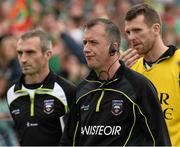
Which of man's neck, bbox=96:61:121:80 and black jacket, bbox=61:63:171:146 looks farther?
man's neck, bbox=96:61:121:80

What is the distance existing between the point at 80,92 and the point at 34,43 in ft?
5.09

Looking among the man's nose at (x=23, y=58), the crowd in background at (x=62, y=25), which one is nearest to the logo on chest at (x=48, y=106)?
the man's nose at (x=23, y=58)

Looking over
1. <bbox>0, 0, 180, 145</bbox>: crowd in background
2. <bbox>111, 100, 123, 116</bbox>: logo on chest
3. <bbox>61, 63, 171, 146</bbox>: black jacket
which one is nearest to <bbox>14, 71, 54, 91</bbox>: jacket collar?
<bbox>61, 63, 171, 146</bbox>: black jacket

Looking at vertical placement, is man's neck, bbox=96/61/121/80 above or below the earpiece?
below

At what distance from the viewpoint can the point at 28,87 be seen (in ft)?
26.6

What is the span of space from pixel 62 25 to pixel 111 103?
916 cm

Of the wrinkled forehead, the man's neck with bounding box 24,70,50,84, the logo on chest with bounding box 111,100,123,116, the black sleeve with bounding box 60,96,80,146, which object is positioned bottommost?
the black sleeve with bounding box 60,96,80,146

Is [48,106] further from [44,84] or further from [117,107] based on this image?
[117,107]

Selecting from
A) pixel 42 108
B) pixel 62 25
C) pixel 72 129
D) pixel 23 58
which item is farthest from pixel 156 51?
pixel 62 25

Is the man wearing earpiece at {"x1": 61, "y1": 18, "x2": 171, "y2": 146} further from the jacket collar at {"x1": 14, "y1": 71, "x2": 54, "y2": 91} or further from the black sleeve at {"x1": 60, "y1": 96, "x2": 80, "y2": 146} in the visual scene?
the jacket collar at {"x1": 14, "y1": 71, "x2": 54, "y2": 91}

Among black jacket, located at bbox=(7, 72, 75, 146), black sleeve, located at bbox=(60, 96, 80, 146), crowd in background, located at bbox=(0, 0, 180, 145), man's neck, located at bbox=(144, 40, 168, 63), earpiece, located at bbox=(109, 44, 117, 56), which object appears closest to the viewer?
earpiece, located at bbox=(109, 44, 117, 56)

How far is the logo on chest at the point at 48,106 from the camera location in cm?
794

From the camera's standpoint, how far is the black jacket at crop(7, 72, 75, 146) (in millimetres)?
7887

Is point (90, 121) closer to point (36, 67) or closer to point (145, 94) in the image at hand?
point (145, 94)
